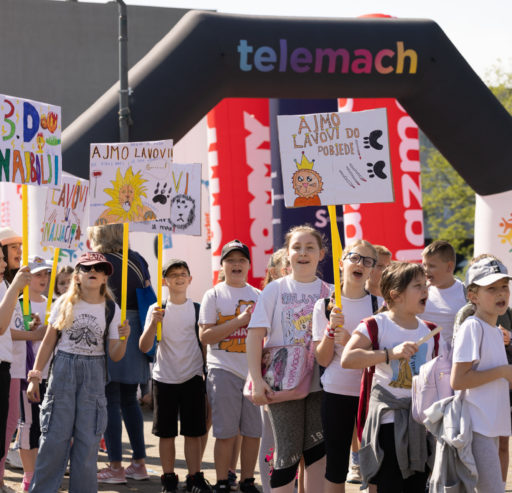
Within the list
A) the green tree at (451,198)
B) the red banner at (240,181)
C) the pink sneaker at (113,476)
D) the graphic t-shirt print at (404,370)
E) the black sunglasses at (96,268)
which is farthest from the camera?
the green tree at (451,198)

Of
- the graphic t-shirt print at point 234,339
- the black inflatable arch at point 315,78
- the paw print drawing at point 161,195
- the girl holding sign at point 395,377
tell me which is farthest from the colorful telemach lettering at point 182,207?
the girl holding sign at point 395,377

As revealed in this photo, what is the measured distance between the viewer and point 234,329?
6230mm

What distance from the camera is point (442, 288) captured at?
21.1 feet

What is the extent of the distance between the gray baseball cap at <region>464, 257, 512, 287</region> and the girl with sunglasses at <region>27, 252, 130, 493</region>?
230cm

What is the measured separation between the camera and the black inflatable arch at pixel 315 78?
29.3ft

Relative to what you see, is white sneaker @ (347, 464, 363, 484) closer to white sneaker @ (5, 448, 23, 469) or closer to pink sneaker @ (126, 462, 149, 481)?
pink sneaker @ (126, 462, 149, 481)

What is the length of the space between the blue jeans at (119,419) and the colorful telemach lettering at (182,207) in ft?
3.93

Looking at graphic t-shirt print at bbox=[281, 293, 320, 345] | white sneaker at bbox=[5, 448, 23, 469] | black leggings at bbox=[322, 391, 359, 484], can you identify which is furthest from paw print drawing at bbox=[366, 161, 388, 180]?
white sneaker at bbox=[5, 448, 23, 469]

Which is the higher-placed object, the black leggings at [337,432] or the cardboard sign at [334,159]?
the cardboard sign at [334,159]

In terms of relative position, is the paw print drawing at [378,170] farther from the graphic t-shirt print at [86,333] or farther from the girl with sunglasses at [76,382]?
the graphic t-shirt print at [86,333]

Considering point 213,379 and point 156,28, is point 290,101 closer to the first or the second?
point 213,379

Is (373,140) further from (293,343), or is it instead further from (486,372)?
(486,372)

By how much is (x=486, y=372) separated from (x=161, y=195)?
10.0 feet

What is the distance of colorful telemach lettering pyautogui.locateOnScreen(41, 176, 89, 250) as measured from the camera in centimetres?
658
